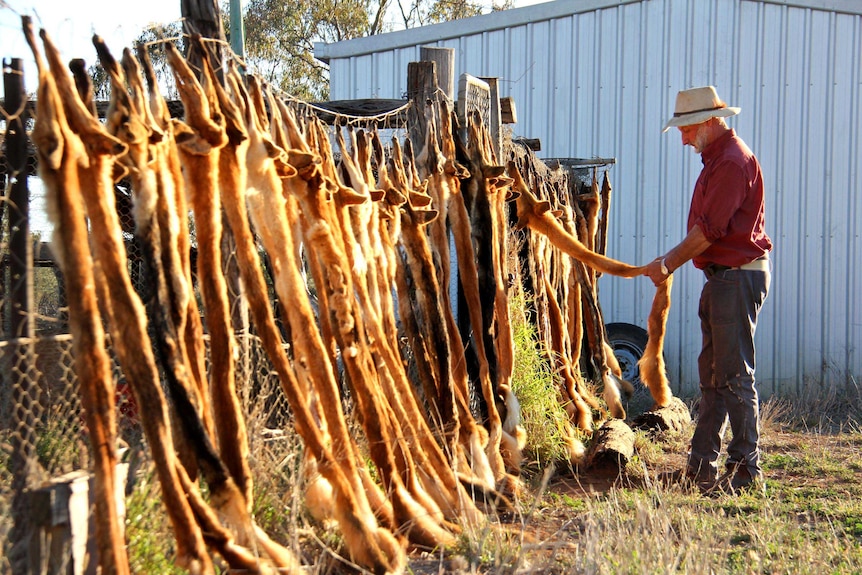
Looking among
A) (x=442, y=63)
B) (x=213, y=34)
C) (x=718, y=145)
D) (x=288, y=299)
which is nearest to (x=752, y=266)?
(x=718, y=145)

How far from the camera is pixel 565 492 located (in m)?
5.45

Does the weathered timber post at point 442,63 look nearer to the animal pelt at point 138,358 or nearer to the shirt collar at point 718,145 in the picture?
the shirt collar at point 718,145

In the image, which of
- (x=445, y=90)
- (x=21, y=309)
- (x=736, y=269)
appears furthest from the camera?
(x=445, y=90)

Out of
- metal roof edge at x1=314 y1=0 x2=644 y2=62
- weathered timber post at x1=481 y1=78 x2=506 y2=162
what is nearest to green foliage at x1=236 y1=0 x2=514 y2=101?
metal roof edge at x1=314 y1=0 x2=644 y2=62

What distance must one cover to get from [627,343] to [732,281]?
5206 millimetres

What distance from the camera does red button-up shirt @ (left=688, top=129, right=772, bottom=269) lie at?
5121 mm

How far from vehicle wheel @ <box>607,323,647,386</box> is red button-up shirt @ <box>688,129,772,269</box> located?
5.08 meters

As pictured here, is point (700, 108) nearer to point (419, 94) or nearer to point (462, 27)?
point (419, 94)

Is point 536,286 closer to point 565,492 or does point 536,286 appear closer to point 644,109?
point 565,492

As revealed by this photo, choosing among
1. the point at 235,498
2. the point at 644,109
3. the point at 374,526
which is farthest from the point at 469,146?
the point at 644,109

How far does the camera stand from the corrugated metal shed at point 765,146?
10875 mm

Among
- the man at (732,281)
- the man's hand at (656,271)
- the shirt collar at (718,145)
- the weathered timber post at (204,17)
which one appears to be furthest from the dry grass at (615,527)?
the shirt collar at (718,145)

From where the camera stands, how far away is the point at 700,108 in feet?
17.9

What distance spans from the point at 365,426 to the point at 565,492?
213 cm
